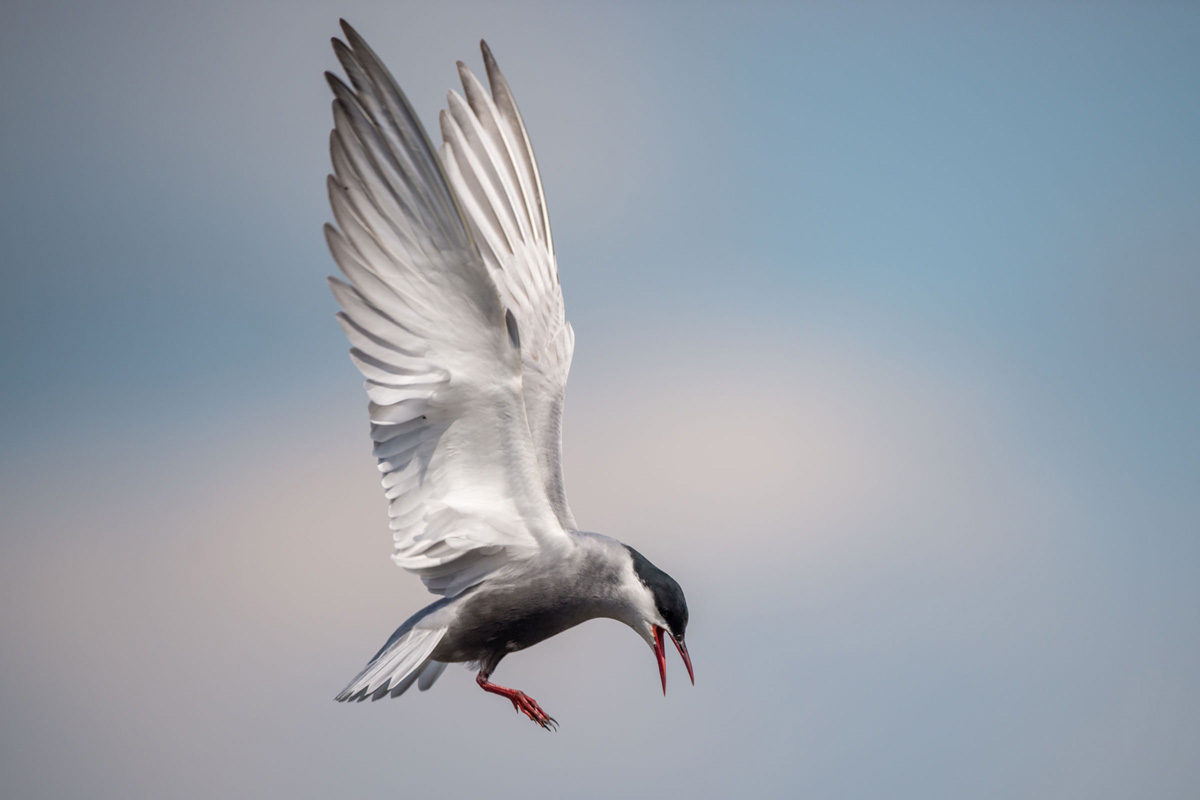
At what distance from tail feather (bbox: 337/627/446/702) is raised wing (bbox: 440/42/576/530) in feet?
2.90

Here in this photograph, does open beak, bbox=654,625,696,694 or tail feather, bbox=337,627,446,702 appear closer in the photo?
tail feather, bbox=337,627,446,702

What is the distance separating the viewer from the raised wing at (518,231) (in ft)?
16.7

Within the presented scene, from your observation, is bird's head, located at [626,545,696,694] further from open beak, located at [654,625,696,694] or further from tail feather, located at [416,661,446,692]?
tail feather, located at [416,661,446,692]

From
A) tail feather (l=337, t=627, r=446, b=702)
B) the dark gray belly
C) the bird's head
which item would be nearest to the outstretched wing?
the dark gray belly

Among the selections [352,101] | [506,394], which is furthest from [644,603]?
[352,101]

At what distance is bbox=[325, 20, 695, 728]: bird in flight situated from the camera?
4191 millimetres

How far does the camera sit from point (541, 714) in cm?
461

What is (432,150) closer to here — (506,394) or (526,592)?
(506,394)

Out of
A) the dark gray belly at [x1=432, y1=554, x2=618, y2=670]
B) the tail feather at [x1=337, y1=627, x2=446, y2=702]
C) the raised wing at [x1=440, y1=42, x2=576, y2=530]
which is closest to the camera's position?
the tail feather at [x1=337, y1=627, x2=446, y2=702]

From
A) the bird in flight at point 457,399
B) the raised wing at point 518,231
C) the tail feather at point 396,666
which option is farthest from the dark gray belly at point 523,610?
the raised wing at point 518,231

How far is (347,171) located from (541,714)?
8.23 feet

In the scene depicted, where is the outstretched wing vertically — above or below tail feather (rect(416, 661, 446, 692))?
above

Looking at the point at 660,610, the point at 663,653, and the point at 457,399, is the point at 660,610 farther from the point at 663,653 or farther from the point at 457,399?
the point at 457,399

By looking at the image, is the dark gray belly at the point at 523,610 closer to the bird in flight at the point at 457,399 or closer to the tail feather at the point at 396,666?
the bird in flight at the point at 457,399
